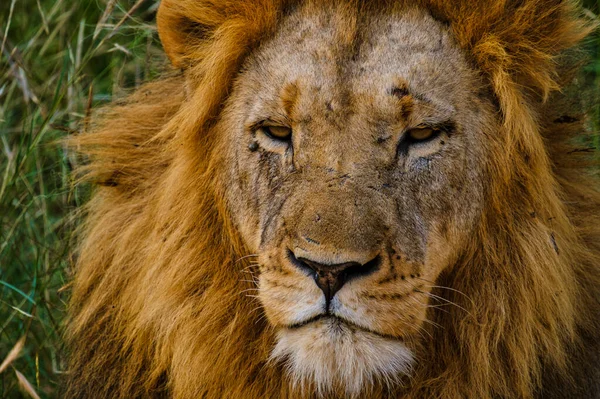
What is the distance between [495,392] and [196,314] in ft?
4.11

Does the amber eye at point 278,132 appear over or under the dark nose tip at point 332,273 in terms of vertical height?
over

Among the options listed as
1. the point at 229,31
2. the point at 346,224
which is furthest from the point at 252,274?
the point at 229,31

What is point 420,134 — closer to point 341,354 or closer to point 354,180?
point 354,180

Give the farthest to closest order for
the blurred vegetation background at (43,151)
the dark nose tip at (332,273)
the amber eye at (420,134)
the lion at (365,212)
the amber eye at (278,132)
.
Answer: the blurred vegetation background at (43,151)
the amber eye at (278,132)
the amber eye at (420,134)
the lion at (365,212)
the dark nose tip at (332,273)

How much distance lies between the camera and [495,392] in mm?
3689

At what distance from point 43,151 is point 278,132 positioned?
2734 millimetres

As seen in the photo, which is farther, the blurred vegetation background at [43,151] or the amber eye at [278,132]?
the blurred vegetation background at [43,151]

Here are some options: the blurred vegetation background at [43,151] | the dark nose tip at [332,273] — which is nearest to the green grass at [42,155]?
the blurred vegetation background at [43,151]

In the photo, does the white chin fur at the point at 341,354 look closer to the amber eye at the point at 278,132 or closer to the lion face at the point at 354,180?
the lion face at the point at 354,180

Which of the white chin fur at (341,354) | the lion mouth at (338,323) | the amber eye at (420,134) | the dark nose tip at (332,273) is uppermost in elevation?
the amber eye at (420,134)

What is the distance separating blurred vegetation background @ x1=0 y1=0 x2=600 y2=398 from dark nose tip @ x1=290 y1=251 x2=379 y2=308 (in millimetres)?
1764

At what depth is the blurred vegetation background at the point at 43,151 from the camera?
496cm

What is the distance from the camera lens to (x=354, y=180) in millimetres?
3389

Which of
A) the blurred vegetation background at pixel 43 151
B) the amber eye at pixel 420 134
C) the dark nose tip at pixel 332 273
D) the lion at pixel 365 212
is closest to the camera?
the dark nose tip at pixel 332 273
